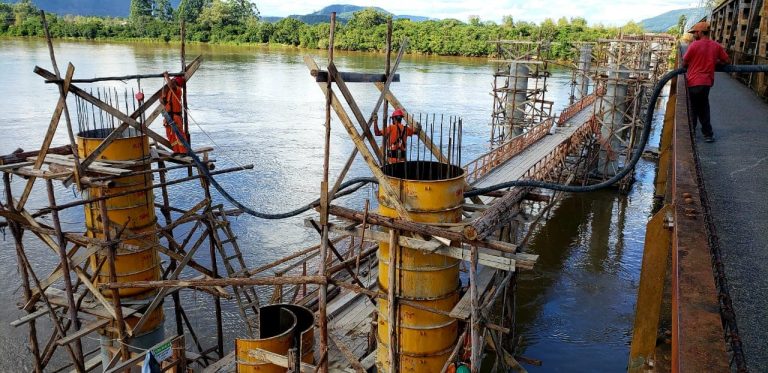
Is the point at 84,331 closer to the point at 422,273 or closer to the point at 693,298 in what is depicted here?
the point at 422,273

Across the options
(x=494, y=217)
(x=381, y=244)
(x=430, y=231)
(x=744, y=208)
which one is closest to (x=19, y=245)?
(x=381, y=244)

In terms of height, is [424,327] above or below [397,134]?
below

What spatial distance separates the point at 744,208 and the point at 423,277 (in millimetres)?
4063

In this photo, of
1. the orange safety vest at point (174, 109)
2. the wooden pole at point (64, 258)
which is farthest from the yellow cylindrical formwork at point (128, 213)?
the orange safety vest at point (174, 109)

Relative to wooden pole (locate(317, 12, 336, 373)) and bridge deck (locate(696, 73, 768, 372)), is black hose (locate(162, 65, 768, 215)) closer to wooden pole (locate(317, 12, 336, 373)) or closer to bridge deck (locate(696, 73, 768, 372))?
wooden pole (locate(317, 12, 336, 373))

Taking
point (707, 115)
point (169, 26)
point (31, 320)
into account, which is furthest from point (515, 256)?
point (169, 26)

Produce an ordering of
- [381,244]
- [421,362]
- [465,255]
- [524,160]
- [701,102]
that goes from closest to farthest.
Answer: [465,255], [381,244], [421,362], [701,102], [524,160]

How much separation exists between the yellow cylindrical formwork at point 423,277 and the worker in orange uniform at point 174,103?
5566mm

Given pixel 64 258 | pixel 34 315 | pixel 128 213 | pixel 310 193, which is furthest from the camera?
pixel 310 193

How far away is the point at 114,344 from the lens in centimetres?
1125

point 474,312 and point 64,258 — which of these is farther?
point 64,258

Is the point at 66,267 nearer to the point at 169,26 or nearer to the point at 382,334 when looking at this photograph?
the point at 382,334

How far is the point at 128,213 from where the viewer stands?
409 inches

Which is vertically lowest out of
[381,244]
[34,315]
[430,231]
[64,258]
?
[34,315]
